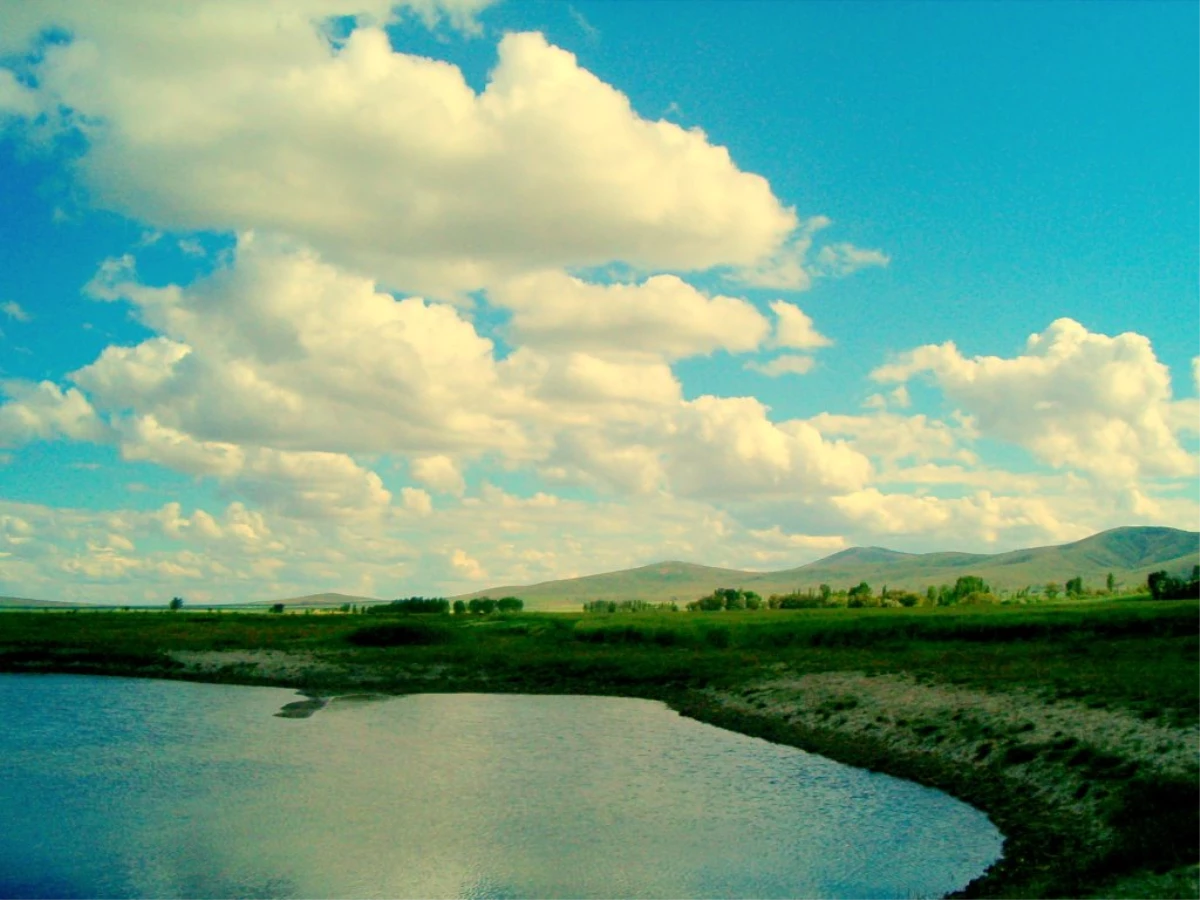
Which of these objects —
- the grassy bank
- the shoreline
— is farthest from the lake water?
the grassy bank

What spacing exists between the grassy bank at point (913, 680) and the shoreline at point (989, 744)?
0.41 feet

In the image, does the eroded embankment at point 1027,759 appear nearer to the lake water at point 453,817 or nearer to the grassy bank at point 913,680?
the grassy bank at point 913,680

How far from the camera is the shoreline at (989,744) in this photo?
23.7 metres

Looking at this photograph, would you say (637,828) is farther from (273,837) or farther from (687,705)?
(687,705)

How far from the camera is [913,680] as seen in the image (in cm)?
5353

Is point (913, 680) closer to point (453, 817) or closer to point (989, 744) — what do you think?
point (989, 744)

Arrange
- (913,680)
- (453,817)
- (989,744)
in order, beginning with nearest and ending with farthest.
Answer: (453,817), (989,744), (913,680)

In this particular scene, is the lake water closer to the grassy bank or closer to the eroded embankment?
the eroded embankment

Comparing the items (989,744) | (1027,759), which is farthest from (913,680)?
(1027,759)

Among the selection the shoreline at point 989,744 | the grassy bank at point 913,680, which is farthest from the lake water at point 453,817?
the grassy bank at point 913,680

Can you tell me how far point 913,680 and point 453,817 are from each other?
3292cm

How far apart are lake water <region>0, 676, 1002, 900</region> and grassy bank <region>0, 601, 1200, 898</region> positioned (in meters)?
2.95

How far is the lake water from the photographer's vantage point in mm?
23297

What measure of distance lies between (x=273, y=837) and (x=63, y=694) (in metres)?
48.0
